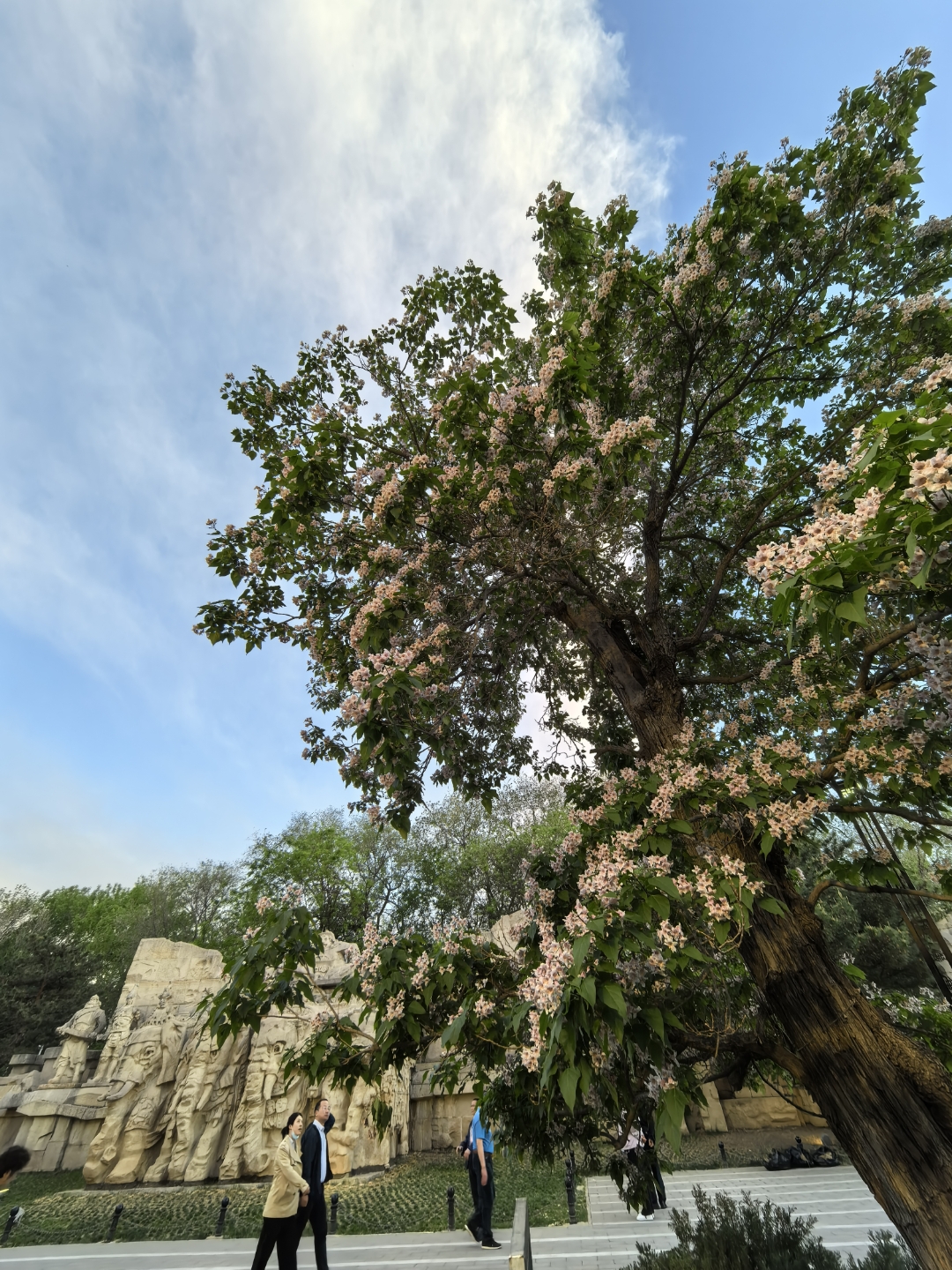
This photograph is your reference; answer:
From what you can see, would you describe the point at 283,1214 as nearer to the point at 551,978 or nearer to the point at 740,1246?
the point at 740,1246

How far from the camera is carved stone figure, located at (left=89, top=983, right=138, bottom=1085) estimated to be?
57.0 ft

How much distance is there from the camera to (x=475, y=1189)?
8.10m

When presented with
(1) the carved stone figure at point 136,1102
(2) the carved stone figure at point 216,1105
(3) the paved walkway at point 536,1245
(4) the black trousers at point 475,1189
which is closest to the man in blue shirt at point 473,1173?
(4) the black trousers at point 475,1189

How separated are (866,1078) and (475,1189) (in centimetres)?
742

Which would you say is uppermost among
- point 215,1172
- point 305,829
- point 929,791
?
point 305,829

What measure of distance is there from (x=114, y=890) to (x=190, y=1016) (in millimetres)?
30561

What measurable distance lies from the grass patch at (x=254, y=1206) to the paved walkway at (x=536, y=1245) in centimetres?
57

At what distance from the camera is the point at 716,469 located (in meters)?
6.45

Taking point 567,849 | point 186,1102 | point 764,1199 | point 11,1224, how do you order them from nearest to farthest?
point 567,849 → point 764,1199 → point 11,1224 → point 186,1102

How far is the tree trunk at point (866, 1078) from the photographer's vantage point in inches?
115

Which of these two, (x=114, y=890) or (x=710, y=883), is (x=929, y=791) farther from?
(x=114, y=890)

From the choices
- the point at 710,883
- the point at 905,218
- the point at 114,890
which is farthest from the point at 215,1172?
the point at 114,890

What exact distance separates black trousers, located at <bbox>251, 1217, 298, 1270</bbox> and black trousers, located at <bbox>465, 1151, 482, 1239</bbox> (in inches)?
109

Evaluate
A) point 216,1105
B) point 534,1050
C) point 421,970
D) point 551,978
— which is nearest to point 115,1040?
point 216,1105
